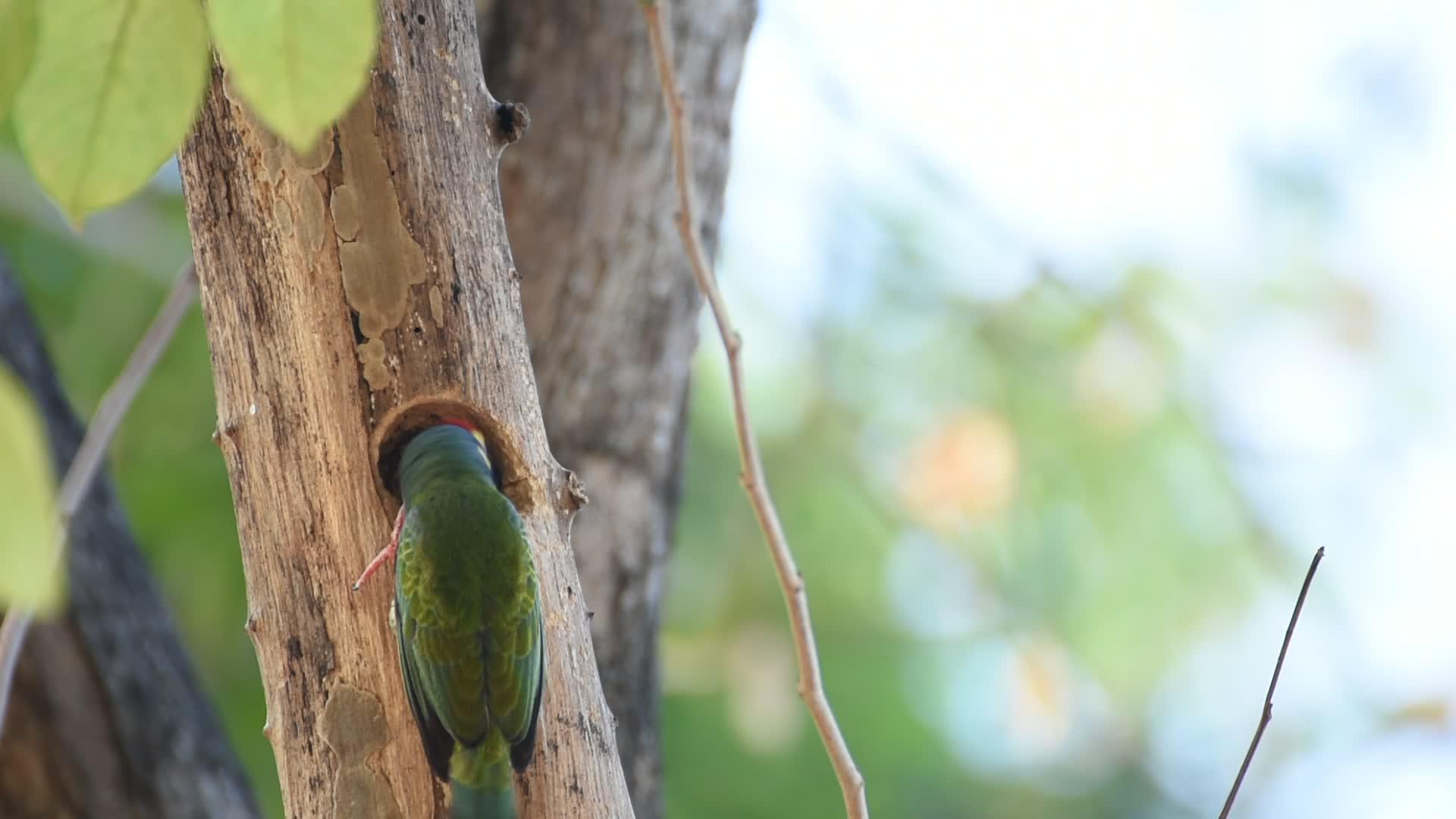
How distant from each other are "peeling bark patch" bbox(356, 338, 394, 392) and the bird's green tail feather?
515 millimetres

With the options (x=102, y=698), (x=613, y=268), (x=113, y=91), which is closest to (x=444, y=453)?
(x=113, y=91)

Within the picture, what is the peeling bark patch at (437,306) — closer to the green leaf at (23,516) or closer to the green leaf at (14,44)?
the green leaf at (14,44)

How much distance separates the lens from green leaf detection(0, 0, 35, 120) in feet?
3.65

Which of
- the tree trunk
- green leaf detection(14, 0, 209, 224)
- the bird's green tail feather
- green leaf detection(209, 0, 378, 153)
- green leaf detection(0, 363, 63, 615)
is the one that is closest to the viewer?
green leaf detection(0, 363, 63, 615)

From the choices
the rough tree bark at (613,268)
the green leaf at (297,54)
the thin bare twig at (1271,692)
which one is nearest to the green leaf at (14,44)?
the green leaf at (297,54)

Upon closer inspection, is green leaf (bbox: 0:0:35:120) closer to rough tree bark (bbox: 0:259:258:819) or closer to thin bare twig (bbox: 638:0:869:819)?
thin bare twig (bbox: 638:0:869:819)

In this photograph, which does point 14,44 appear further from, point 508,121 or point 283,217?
point 508,121

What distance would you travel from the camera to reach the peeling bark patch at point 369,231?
5.86ft

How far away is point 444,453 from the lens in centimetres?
178

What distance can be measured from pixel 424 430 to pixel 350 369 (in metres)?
0.14

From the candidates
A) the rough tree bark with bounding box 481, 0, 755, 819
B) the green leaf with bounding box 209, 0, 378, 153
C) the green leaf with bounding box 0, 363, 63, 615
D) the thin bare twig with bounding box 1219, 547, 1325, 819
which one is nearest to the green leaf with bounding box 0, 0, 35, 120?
the green leaf with bounding box 209, 0, 378, 153

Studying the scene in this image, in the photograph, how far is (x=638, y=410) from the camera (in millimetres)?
2967

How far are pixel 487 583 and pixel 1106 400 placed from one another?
3733 millimetres

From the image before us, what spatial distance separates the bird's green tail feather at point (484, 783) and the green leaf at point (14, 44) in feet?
2.94
